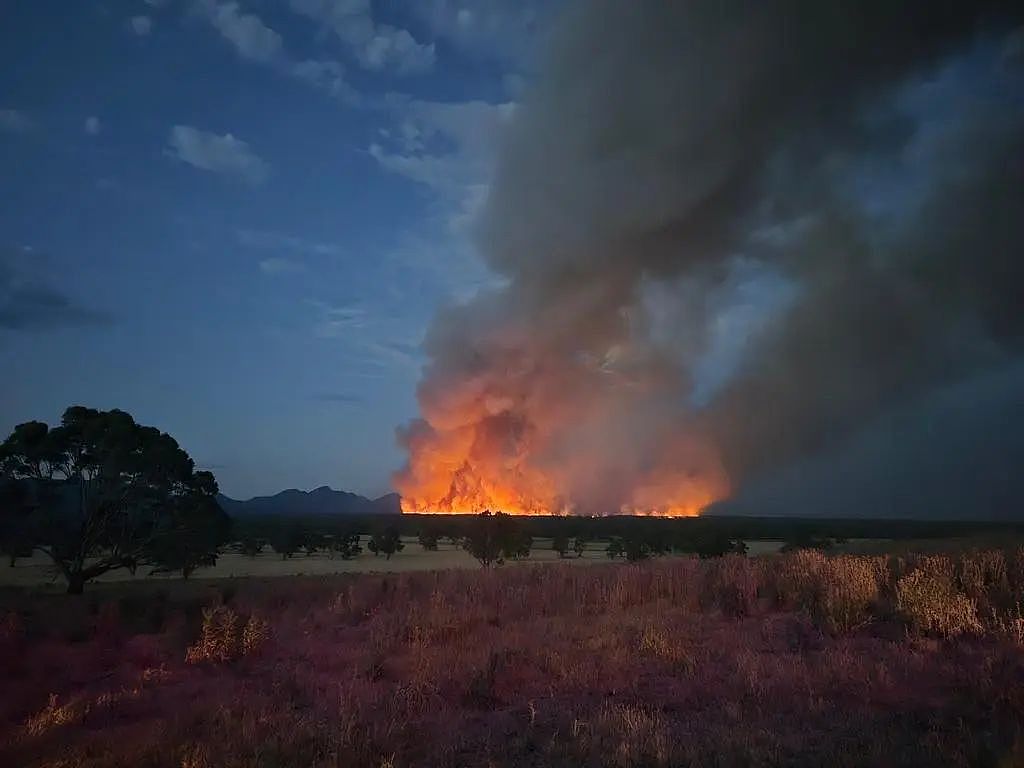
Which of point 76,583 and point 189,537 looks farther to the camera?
point 189,537

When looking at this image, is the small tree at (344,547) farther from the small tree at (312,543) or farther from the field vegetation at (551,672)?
the field vegetation at (551,672)

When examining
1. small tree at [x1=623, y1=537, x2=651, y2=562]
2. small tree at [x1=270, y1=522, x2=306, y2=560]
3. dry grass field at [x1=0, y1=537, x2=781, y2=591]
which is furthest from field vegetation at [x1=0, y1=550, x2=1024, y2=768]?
small tree at [x1=270, y1=522, x2=306, y2=560]

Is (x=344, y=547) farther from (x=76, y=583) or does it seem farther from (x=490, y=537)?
(x=76, y=583)

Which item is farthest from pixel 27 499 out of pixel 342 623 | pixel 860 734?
pixel 860 734

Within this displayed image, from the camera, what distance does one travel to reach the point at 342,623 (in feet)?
50.3

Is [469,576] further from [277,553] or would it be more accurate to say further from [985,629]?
[277,553]

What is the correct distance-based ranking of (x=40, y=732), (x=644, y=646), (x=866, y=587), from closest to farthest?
(x=40, y=732), (x=644, y=646), (x=866, y=587)

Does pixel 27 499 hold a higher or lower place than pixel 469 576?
higher

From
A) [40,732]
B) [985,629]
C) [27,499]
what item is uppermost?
[27,499]

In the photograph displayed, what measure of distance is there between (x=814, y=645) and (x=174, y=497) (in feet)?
85.3

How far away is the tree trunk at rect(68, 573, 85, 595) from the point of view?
75.9ft

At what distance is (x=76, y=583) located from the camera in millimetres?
23359

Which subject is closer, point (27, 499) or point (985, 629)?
point (985, 629)

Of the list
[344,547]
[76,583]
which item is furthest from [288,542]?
[76,583]
